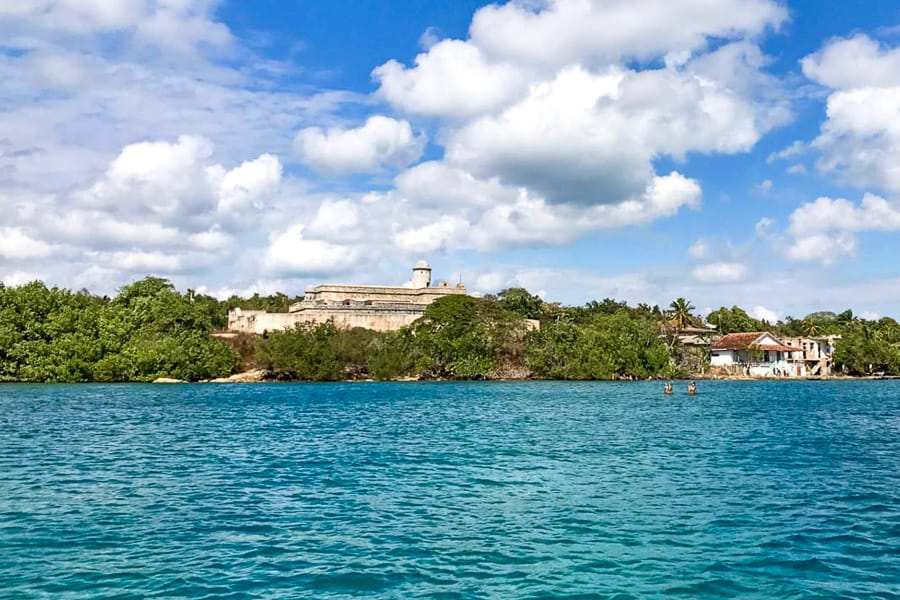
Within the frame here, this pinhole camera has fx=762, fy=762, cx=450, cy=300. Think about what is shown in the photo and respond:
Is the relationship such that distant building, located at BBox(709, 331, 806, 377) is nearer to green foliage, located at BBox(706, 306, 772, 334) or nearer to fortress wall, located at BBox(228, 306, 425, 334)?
green foliage, located at BBox(706, 306, 772, 334)

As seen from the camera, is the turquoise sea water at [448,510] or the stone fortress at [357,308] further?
the stone fortress at [357,308]

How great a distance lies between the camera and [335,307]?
93875 mm

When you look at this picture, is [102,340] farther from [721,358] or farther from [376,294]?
[721,358]

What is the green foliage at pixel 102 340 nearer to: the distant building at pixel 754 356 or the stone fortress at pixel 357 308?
the stone fortress at pixel 357 308

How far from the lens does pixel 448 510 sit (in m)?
15.9

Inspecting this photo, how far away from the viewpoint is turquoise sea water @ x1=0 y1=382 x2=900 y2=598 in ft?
37.0

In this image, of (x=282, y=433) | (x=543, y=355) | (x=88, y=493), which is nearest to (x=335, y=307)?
(x=543, y=355)

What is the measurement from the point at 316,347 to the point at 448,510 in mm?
65383

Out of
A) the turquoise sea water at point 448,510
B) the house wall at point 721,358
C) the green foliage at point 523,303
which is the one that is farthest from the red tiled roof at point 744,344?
the turquoise sea water at point 448,510

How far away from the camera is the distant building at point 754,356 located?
305ft

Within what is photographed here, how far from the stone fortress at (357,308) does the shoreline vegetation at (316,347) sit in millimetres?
3723

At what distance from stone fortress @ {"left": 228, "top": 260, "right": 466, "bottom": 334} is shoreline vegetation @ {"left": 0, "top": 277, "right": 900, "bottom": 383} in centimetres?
372

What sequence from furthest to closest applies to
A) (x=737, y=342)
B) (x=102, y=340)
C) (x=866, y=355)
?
(x=866, y=355) < (x=737, y=342) < (x=102, y=340)

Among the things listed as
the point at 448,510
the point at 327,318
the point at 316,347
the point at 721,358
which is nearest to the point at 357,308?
the point at 327,318
